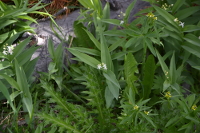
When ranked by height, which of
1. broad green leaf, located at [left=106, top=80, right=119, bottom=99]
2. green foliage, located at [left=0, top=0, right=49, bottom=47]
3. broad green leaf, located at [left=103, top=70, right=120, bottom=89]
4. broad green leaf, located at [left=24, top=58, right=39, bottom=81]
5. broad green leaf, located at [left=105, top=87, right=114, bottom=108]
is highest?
green foliage, located at [left=0, top=0, right=49, bottom=47]

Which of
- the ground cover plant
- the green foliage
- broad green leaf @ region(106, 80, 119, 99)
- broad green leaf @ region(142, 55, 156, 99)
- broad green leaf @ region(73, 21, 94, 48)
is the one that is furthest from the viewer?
broad green leaf @ region(73, 21, 94, 48)

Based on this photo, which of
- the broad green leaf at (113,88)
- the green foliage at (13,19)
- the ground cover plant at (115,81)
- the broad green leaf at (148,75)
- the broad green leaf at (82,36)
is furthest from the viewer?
the broad green leaf at (82,36)

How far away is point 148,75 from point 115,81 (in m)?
0.33

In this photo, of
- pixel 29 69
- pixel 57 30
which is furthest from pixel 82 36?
pixel 29 69

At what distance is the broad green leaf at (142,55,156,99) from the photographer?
1.78m

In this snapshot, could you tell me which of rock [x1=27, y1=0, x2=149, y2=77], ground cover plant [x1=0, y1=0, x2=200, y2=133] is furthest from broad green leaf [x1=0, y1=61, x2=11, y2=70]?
rock [x1=27, y1=0, x2=149, y2=77]

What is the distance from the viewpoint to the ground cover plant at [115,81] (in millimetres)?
1526

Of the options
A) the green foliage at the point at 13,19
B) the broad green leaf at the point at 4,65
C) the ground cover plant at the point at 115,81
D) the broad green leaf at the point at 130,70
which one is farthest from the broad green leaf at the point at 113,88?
the green foliage at the point at 13,19

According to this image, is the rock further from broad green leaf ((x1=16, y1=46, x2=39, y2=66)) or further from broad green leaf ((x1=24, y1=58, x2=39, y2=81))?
broad green leaf ((x1=16, y1=46, x2=39, y2=66))

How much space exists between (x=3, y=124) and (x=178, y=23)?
1494mm

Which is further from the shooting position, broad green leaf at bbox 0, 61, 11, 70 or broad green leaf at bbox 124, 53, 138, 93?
broad green leaf at bbox 124, 53, 138, 93

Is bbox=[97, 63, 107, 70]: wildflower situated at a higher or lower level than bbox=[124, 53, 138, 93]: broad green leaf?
higher

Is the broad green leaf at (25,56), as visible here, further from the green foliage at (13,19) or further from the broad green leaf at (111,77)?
the broad green leaf at (111,77)

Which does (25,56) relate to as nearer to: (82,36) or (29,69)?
(29,69)
